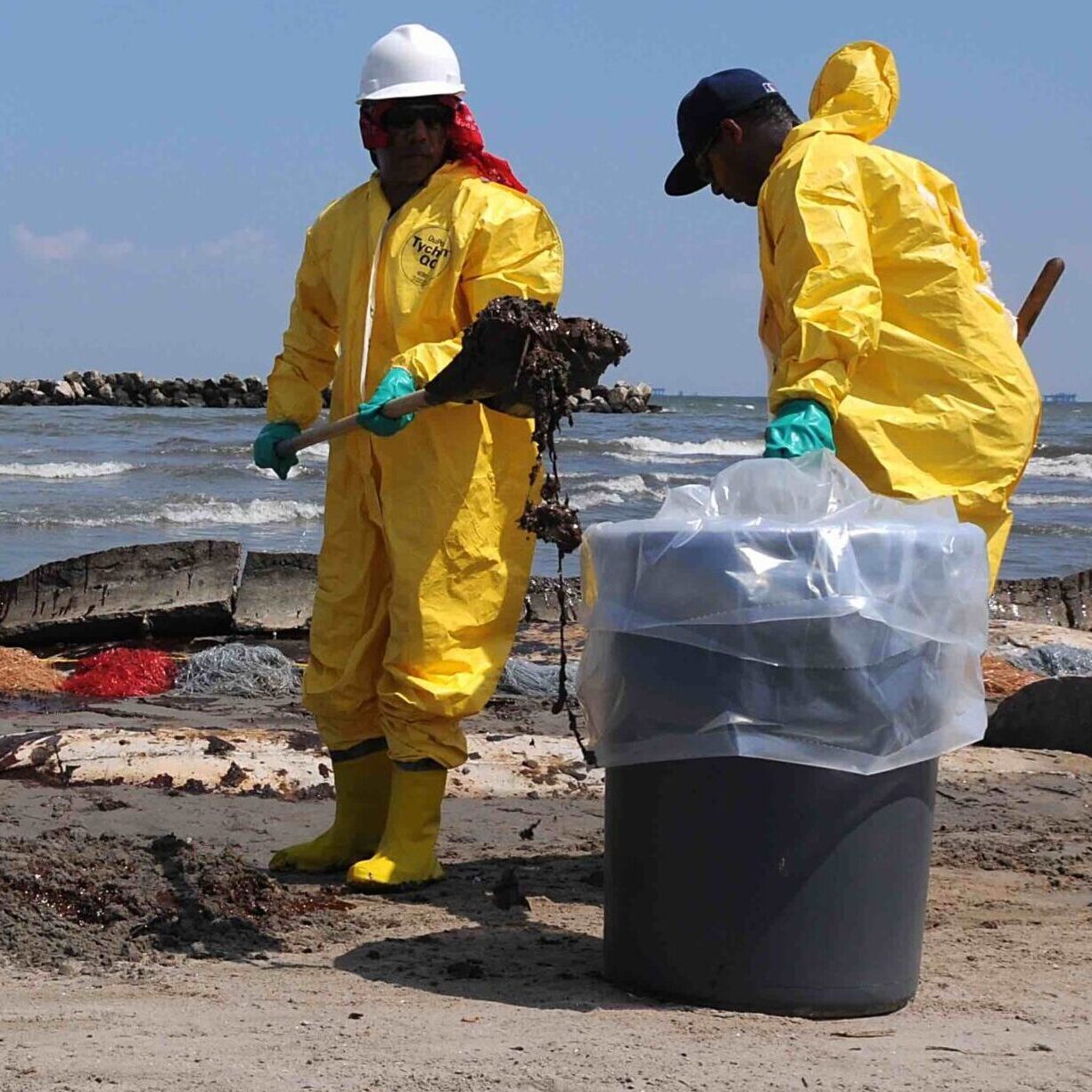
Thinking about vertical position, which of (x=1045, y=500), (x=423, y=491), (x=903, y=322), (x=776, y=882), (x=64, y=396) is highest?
(x=64, y=396)

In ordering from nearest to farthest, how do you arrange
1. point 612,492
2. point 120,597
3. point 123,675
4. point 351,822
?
point 351,822
point 123,675
point 120,597
point 612,492

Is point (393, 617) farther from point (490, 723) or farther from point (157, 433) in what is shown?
point (157, 433)

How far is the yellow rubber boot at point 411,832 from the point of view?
4152 millimetres

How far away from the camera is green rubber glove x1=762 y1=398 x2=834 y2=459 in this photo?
319cm

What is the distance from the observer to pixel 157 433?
3011 centimetres

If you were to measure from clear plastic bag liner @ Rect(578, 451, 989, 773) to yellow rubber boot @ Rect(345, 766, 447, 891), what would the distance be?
1222mm

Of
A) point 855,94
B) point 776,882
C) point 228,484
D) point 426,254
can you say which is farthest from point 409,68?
point 228,484

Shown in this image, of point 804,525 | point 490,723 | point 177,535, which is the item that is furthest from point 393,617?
point 177,535

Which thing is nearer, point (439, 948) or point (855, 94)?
point (439, 948)

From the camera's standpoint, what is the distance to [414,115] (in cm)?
425

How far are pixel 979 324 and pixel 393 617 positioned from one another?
153 cm

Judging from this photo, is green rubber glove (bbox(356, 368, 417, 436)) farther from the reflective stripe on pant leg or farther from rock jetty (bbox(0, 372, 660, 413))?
rock jetty (bbox(0, 372, 660, 413))

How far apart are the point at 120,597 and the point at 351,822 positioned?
4.68 m

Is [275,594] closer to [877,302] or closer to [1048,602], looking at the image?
[1048,602]
